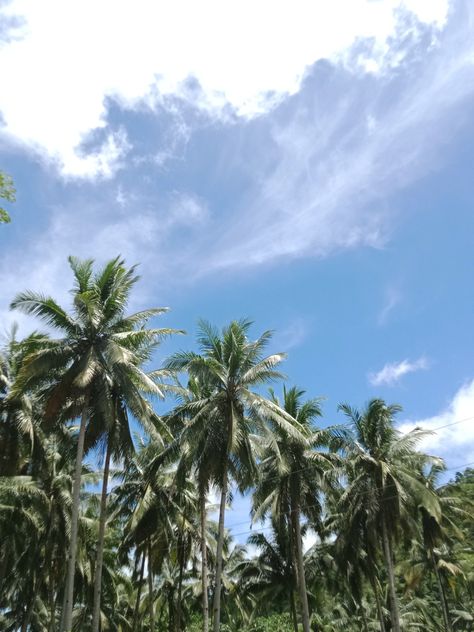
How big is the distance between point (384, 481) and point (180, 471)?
855 cm

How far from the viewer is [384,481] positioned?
80.4ft

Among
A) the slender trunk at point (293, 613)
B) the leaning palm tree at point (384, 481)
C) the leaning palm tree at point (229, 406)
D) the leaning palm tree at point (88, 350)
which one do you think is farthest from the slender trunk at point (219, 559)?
the slender trunk at point (293, 613)

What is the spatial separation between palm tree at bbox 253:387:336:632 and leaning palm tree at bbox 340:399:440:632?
1.25m

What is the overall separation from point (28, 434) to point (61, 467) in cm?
700

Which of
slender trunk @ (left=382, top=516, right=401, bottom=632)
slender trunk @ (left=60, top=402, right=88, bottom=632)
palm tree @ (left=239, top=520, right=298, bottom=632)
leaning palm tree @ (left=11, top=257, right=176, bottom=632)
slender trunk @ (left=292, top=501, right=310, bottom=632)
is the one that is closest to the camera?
slender trunk @ (left=60, top=402, right=88, bottom=632)

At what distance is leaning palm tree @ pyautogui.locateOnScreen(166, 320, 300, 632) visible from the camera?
21078mm

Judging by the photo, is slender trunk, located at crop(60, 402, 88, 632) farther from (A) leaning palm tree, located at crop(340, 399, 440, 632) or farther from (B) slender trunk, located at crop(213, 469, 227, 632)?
(A) leaning palm tree, located at crop(340, 399, 440, 632)

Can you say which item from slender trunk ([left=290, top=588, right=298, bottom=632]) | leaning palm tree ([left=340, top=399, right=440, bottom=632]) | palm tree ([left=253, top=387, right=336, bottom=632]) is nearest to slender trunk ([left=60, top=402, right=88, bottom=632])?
palm tree ([left=253, top=387, right=336, bottom=632])

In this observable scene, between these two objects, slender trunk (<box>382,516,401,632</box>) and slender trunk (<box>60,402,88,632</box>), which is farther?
slender trunk (<box>382,516,401,632</box>)

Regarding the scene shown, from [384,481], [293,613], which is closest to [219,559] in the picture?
[384,481]

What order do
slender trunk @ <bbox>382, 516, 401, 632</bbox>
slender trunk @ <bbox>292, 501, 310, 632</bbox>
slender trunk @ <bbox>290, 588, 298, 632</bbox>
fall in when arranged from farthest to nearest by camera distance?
1. slender trunk @ <bbox>290, 588, 298, 632</bbox>
2. slender trunk @ <bbox>382, 516, 401, 632</bbox>
3. slender trunk @ <bbox>292, 501, 310, 632</bbox>

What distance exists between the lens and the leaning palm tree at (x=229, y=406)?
21.1 m

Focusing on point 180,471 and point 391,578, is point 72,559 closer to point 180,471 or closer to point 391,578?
point 180,471

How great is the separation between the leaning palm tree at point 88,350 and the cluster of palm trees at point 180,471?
49 millimetres
